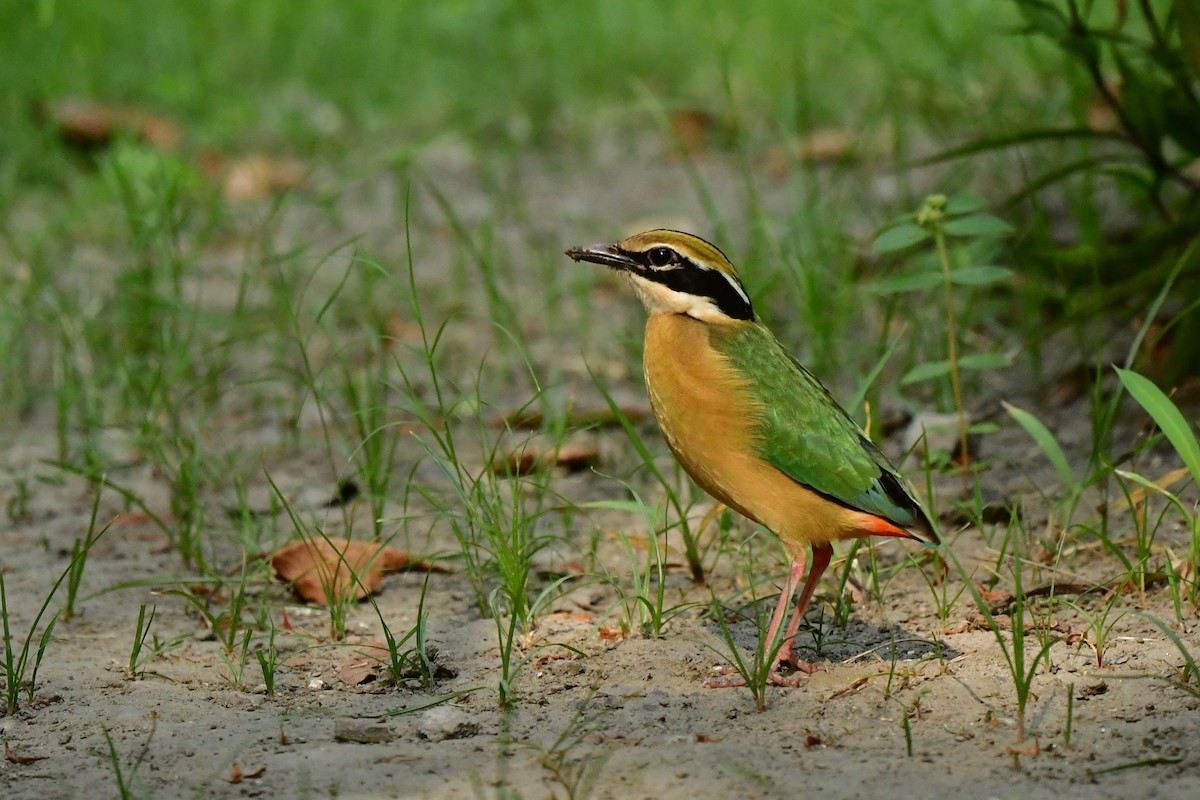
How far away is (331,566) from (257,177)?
444cm

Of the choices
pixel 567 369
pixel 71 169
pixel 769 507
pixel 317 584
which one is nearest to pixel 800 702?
pixel 769 507

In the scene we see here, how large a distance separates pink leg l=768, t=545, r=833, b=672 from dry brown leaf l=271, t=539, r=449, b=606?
1134mm

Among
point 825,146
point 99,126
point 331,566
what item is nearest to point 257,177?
point 99,126

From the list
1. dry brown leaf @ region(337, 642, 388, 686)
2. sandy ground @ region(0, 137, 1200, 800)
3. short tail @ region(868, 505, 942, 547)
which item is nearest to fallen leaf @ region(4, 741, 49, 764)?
sandy ground @ region(0, 137, 1200, 800)

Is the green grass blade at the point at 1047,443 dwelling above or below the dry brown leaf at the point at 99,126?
below

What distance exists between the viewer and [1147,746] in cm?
332

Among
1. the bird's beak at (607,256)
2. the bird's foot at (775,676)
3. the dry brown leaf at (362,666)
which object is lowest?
the dry brown leaf at (362,666)

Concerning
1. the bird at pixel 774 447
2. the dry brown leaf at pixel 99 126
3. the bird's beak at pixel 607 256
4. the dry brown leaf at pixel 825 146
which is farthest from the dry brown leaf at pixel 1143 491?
the dry brown leaf at pixel 99 126

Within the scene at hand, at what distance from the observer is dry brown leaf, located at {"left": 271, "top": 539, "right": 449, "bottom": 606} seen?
452 centimetres

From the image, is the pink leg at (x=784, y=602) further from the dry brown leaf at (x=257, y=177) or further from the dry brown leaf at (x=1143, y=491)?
the dry brown leaf at (x=257, y=177)

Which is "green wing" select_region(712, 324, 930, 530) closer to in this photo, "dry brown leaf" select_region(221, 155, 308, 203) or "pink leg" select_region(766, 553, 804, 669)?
"pink leg" select_region(766, 553, 804, 669)

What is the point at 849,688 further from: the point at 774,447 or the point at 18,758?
the point at 18,758

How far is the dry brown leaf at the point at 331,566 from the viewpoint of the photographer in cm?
452

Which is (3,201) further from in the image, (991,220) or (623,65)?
(991,220)
